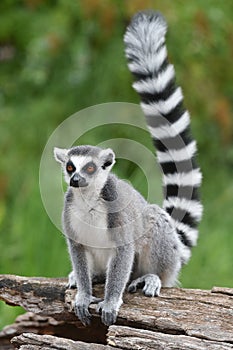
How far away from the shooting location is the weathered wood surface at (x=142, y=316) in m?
3.56

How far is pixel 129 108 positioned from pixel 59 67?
1.72m

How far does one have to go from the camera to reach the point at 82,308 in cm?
406

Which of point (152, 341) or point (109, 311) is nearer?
point (152, 341)

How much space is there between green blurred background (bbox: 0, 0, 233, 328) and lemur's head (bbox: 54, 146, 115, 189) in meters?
2.58

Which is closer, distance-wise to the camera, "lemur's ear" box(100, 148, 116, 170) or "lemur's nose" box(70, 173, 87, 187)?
"lemur's nose" box(70, 173, 87, 187)

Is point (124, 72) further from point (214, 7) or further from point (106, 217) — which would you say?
point (106, 217)

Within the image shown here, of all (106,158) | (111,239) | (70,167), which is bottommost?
(111,239)

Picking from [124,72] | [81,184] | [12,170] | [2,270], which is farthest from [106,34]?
[81,184]

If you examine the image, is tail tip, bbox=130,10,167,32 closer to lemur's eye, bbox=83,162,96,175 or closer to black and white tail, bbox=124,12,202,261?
black and white tail, bbox=124,12,202,261

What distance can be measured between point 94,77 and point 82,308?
4.38m

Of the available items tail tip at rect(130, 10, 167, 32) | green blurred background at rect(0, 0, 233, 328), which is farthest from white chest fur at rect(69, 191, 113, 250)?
green blurred background at rect(0, 0, 233, 328)

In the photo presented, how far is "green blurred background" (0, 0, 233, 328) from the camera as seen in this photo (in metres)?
7.29

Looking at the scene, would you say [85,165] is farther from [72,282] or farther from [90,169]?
[72,282]

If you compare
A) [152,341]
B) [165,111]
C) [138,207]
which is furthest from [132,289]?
[165,111]
